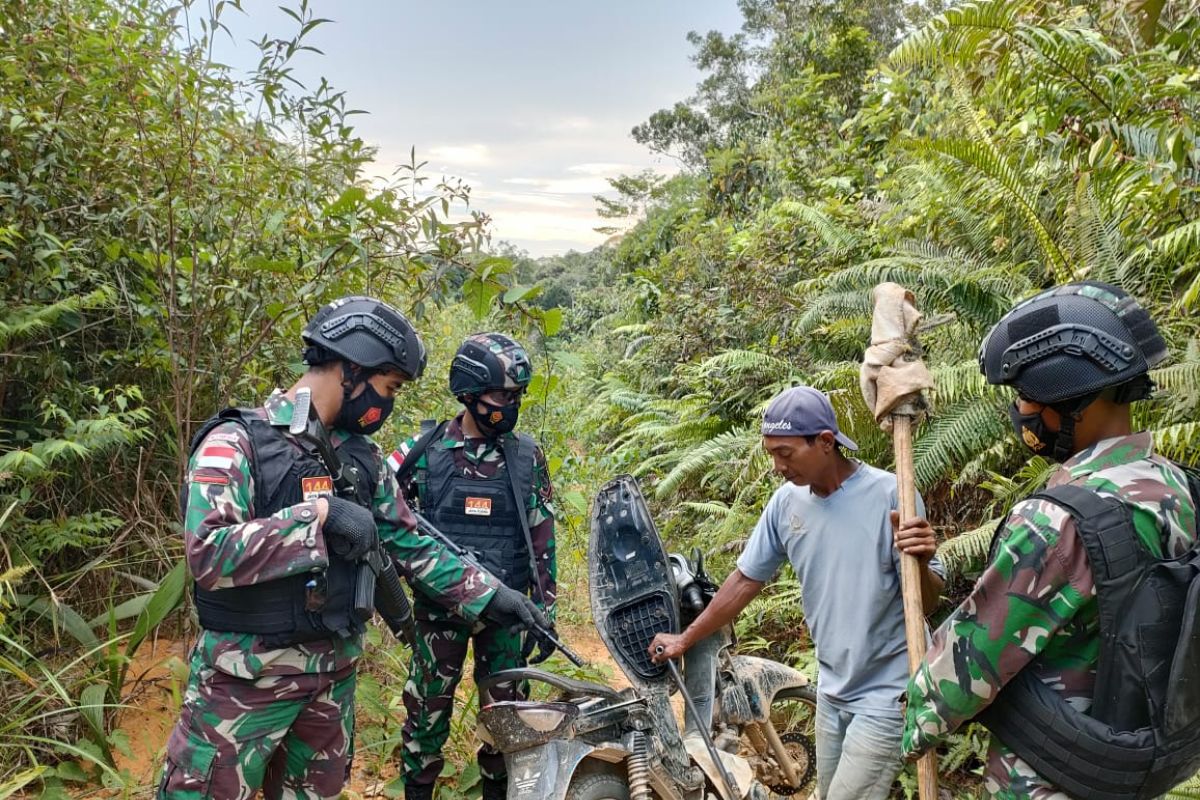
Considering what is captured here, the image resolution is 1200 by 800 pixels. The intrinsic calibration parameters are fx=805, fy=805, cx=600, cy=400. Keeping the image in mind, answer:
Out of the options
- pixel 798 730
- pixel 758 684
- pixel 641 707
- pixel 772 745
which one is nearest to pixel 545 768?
pixel 641 707

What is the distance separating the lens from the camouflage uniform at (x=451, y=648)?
330 centimetres

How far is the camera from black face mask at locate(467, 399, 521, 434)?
3.28 m

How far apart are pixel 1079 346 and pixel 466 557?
2.17 metres

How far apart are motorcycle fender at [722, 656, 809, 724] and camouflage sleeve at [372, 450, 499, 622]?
109cm

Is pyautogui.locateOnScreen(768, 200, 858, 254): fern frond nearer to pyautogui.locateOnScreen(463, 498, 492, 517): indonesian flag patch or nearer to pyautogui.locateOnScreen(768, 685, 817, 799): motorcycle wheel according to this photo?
pyautogui.locateOnScreen(768, 685, 817, 799): motorcycle wheel

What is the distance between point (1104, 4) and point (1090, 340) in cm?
540

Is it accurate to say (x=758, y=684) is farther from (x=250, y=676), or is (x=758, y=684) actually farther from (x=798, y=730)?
(x=250, y=676)

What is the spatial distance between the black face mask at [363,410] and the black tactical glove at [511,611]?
799 millimetres

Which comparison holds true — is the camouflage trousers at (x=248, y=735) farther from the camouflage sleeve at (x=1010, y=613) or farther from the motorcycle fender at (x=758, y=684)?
the camouflage sleeve at (x=1010, y=613)

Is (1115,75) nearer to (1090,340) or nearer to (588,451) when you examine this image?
(1090,340)

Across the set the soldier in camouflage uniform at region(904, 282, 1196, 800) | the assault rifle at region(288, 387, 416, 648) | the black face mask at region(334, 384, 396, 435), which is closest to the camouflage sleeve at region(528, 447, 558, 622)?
the assault rifle at region(288, 387, 416, 648)

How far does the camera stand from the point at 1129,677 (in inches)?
61.3

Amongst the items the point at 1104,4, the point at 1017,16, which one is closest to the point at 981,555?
the point at 1017,16

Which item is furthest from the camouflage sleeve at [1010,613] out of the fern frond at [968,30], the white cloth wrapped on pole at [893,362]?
the fern frond at [968,30]
